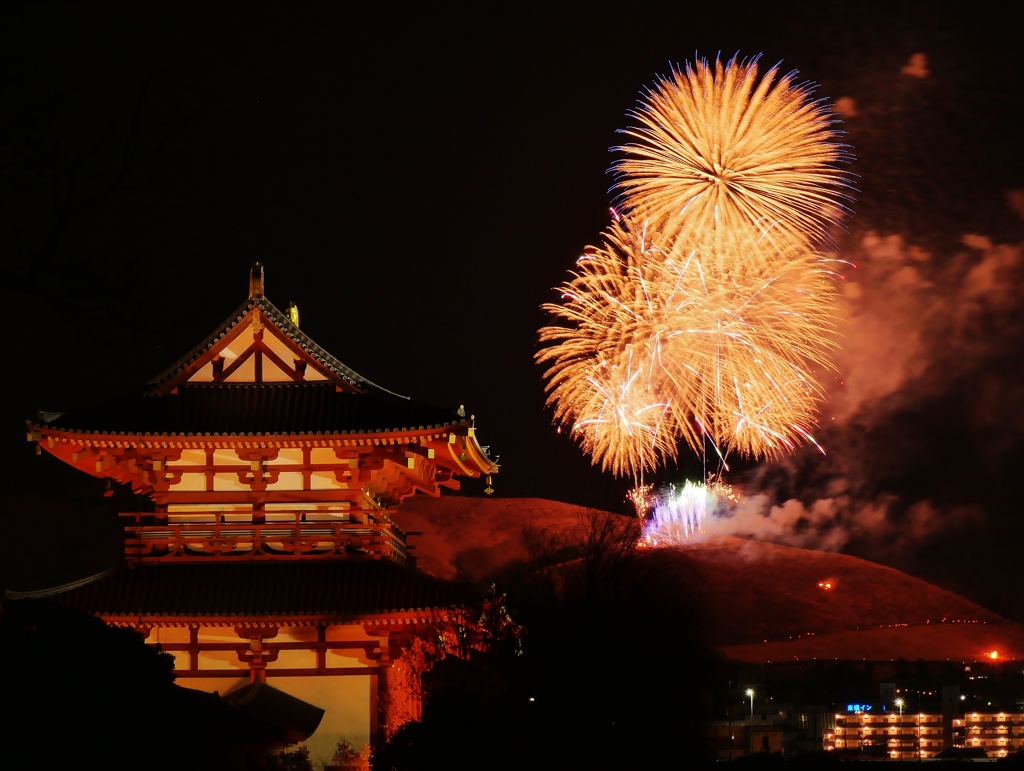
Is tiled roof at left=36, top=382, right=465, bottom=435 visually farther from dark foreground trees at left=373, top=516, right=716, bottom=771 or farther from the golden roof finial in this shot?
dark foreground trees at left=373, top=516, right=716, bottom=771

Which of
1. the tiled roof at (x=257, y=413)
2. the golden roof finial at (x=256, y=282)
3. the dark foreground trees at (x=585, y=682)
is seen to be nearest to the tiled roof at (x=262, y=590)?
the dark foreground trees at (x=585, y=682)

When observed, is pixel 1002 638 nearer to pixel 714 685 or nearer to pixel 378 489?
pixel 714 685

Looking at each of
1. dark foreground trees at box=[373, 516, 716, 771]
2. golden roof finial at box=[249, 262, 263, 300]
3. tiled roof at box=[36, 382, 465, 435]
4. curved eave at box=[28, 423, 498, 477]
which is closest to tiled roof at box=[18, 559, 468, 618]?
dark foreground trees at box=[373, 516, 716, 771]

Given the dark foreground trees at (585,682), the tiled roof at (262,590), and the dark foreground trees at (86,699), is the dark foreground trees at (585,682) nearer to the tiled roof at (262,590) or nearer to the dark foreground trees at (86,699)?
the tiled roof at (262,590)

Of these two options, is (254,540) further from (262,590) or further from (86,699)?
(86,699)

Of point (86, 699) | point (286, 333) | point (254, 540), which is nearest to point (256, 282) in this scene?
point (286, 333)
